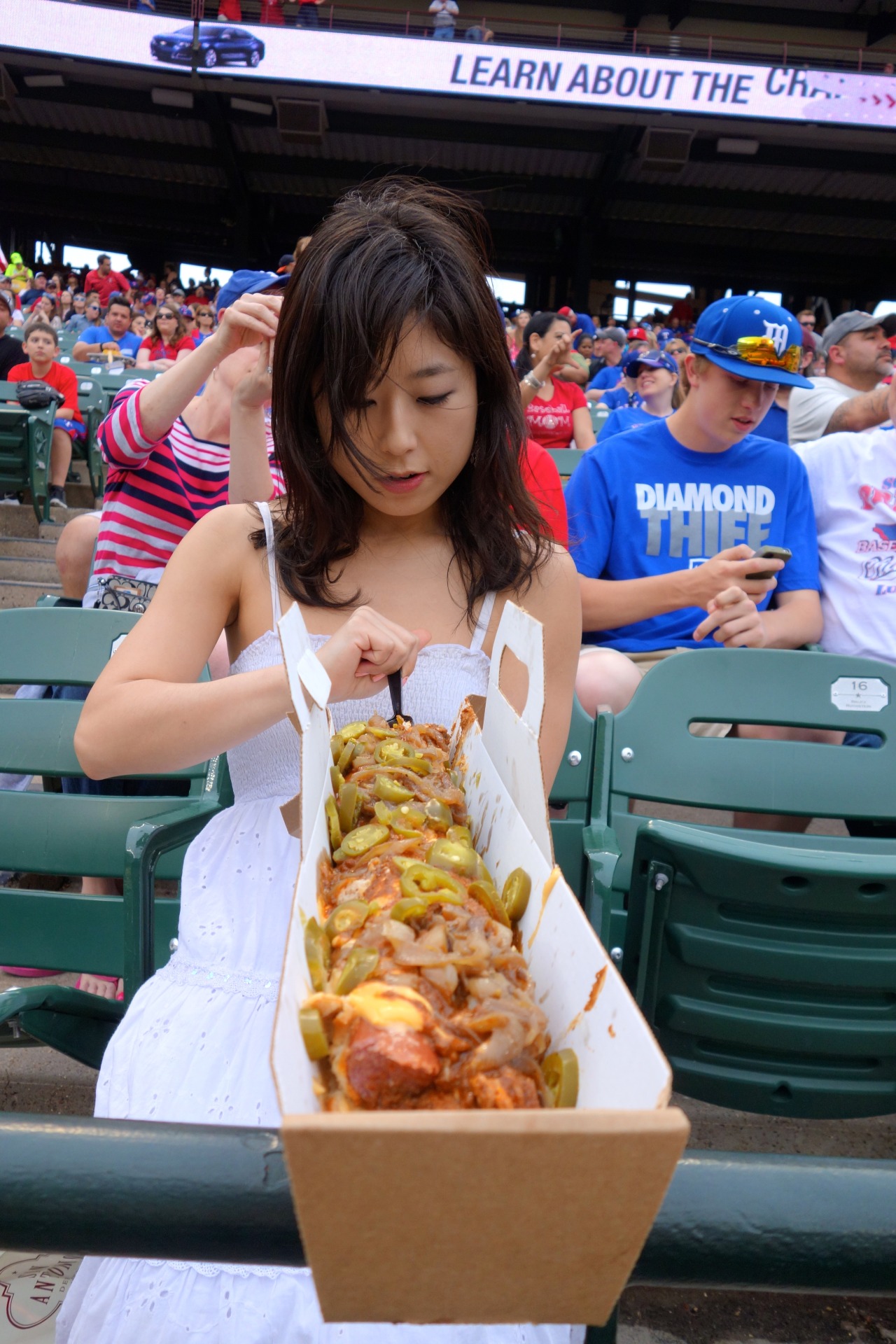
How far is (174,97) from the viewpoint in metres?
16.2

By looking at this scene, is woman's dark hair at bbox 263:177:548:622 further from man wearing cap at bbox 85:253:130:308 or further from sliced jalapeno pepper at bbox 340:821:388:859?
man wearing cap at bbox 85:253:130:308

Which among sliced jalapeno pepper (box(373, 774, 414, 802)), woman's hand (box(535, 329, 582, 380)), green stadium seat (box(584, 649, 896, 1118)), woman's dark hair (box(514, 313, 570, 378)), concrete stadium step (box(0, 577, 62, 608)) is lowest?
green stadium seat (box(584, 649, 896, 1118))

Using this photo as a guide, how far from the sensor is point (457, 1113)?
1.14 feet

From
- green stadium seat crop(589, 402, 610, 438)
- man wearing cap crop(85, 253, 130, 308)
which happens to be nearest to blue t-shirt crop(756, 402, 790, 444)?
green stadium seat crop(589, 402, 610, 438)

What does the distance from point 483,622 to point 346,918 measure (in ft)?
2.86

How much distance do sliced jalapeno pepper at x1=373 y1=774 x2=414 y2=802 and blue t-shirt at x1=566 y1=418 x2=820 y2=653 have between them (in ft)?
6.78

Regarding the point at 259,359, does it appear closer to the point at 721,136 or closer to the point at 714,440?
the point at 714,440

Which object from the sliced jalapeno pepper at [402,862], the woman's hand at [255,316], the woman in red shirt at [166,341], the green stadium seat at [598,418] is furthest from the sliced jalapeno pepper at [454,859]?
the woman in red shirt at [166,341]

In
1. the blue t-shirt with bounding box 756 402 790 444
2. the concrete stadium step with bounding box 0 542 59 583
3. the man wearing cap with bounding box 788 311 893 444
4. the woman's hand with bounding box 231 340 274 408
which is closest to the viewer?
the woman's hand with bounding box 231 340 274 408

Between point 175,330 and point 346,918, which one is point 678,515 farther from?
point 175,330

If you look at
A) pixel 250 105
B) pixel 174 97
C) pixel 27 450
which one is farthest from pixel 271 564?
pixel 174 97

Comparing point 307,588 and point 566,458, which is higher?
point 566,458

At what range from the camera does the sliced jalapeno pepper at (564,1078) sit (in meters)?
0.49

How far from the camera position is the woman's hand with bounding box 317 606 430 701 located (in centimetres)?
94
